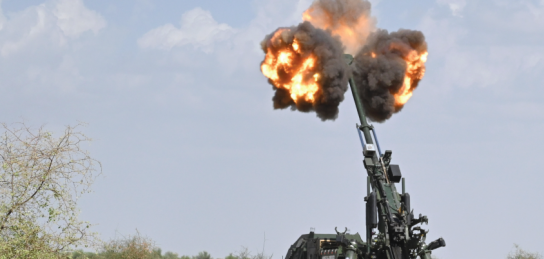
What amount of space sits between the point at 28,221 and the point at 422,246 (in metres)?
11.1

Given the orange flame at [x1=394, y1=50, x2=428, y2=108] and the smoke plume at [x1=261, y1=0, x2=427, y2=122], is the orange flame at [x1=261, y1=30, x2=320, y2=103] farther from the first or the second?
the orange flame at [x1=394, y1=50, x2=428, y2=108]

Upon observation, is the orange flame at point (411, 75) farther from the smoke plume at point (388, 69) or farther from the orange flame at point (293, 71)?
the orange flame at point (293, 71)

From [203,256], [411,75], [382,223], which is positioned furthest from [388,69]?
[203,256]

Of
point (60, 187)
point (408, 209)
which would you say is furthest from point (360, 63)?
point (60, 187)

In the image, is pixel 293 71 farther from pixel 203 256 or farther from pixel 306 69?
pixel 203 256

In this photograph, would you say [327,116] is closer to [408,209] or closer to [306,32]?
[306,32]

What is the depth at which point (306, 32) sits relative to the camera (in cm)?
2281

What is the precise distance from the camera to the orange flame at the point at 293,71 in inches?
914

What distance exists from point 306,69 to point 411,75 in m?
3.99

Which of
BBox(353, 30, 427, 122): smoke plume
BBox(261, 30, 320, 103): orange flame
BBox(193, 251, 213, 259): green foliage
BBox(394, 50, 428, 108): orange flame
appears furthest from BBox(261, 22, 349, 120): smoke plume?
BBox(193, 251, 213, 259): green foliage

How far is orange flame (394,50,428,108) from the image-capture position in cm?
2427

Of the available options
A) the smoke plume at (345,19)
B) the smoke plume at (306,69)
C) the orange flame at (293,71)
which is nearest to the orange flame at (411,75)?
the smoke plume at (345,19)

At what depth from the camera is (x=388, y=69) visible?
76.1 feet

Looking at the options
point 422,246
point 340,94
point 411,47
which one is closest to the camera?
point 422,246
